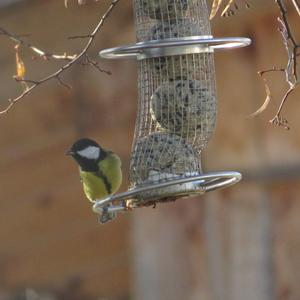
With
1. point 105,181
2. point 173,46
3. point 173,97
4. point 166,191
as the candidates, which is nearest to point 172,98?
point 173,97

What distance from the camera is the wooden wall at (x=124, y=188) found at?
21.2ft

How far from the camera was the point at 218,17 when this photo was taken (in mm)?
6371

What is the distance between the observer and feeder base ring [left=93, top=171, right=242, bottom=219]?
337cm

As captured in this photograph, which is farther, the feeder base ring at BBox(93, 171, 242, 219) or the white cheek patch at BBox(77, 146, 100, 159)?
the white cheek patch at BBox(77, 146, 100, 159)

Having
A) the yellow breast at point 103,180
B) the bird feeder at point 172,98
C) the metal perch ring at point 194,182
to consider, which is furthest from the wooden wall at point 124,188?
the metal perch ring at point 194,182

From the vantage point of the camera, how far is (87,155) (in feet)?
15.6

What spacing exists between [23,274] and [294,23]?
7.98 ft

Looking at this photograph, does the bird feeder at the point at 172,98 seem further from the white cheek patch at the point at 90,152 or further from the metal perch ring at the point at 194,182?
the white cheek patch at the point at 90,152

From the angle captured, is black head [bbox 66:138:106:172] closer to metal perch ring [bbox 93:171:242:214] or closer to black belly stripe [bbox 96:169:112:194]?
black belly stripe [bbox 96:169:112:194]

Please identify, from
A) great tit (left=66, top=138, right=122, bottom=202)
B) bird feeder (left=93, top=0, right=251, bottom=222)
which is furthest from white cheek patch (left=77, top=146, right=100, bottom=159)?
bird feeder (left=93, top=0, right=251, bottom=222)

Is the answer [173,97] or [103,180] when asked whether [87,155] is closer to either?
[103,180]

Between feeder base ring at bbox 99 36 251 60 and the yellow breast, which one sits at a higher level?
feeder base ring at bbox 99 36 251 60

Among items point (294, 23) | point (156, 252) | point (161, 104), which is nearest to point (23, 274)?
point (156, 252)

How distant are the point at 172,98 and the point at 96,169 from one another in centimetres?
101
